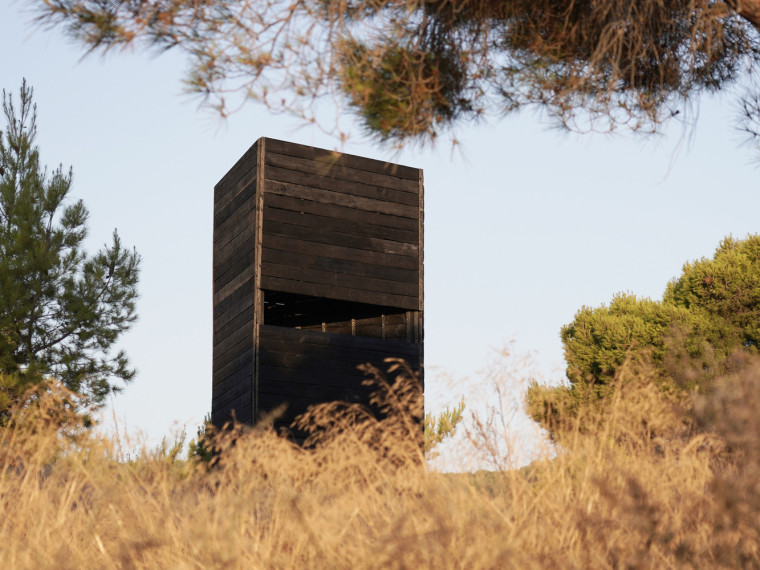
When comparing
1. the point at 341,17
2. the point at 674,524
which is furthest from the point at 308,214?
the point at 674,524

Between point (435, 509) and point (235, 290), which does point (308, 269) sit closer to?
point (235, 290)

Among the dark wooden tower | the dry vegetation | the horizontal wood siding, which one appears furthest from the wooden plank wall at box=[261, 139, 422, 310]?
the dry vegetation

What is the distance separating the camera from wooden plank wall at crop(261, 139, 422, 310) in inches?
483

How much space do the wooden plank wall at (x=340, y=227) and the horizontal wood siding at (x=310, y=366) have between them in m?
0.58

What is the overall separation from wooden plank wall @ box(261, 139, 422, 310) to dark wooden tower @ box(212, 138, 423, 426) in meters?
0.01

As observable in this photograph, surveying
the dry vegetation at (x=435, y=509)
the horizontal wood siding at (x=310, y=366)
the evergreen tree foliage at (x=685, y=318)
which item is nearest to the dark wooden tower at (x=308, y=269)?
the horizontal wood siding at (x=310, y=366)

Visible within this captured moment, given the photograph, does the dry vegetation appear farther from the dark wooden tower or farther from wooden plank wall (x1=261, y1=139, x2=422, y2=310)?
wooden plank wall (x1=261, y1=139, x2=422, y2=310)

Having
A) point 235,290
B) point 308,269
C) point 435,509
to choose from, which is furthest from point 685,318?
point 435,509

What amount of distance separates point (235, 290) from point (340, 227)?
167 centimetres

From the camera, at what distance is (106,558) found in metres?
4.72

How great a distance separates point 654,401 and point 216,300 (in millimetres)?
9370

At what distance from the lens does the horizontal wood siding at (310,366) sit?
38.6 ft

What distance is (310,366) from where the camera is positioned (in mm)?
12078

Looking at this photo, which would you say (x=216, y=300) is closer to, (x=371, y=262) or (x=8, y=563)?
(x=371, y=262)
